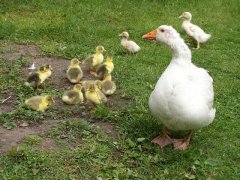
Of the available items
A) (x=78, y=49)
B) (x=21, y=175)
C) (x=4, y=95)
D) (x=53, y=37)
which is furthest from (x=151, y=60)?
(x=21, y=175)

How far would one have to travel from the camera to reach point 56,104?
7.12 metres

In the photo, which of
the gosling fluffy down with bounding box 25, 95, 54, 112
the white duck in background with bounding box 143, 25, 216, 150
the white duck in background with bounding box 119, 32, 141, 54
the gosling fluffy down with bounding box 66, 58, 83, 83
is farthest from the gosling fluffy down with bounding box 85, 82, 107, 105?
the white duck in background with bounding box 119, 32, 141, 54

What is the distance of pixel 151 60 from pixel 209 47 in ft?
5.52

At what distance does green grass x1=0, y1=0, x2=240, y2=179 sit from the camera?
18.9 ft

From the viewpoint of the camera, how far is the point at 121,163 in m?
5.84

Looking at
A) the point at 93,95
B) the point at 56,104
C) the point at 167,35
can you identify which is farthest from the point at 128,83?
the point at 167,35

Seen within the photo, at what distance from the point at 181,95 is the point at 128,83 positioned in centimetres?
234

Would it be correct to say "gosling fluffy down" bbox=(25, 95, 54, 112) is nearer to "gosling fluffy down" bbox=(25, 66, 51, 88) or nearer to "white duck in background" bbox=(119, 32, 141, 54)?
"gosling fluffy down" bbox=(25, 66, 51, 88)

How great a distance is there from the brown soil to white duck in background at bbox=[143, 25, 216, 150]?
89 centimetres

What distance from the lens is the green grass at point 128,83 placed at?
5.75 m

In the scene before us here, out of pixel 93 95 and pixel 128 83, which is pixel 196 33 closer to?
pixel 128 83

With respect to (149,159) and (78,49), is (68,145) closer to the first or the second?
(149,159)

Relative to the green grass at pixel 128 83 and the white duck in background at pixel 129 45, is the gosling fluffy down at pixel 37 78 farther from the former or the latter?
the white duck in background at pixel 129 45

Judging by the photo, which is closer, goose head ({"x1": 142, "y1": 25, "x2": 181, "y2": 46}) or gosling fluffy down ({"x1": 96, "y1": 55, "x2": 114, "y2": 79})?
goose head ({"x1": 142, "y1": 25, "x2": 181, "y2": 46})
